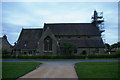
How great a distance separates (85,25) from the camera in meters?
47.2

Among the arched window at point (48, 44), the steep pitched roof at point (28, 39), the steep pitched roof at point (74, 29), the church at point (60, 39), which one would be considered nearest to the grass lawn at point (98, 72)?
the church at point (60, 39)

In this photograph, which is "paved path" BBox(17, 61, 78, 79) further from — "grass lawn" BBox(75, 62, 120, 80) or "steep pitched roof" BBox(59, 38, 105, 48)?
"steep pitched roof" BBox(59, 38, 105, 48)

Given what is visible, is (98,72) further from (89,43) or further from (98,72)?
(89,43)

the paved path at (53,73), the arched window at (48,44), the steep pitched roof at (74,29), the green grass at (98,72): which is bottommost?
the paved path at (53,73)

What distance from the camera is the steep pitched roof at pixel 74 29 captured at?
144ft

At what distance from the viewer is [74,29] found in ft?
150

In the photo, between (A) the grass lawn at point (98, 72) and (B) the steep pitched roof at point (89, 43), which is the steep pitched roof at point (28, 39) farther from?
(A) the grass lawn at point (98, 72)

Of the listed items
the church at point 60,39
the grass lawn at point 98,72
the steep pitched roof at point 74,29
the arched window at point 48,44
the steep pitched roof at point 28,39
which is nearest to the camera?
the grass lawn at point 98,72

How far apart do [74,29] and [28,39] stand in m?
18.0

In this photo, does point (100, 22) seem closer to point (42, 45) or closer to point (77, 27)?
point (77, 27)

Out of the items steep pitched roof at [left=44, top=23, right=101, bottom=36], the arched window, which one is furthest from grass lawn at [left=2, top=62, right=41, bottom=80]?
steep pitched roof at [left=44, top=23, right=101, bottom=36]

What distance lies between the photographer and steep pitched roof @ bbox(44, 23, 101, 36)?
4403 cm

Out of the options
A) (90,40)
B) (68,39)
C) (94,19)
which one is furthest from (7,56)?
(94,19)

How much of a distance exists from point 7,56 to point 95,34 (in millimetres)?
31053
